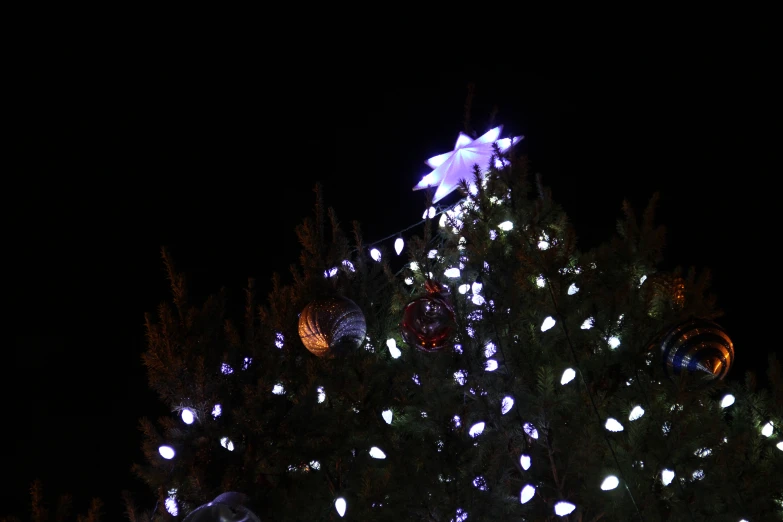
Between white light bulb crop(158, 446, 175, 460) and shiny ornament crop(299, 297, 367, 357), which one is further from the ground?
shiny ornament crop(299, 297, 367, 357)

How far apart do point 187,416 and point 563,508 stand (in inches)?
64.1

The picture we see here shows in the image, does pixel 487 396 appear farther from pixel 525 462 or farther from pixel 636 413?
pixel 636 413

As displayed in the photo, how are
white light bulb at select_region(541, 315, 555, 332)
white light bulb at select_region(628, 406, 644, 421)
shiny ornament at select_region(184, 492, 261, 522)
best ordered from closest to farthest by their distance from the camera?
shiny ornament at select_region(184, 492, 261, 522)
white light bulb at select_region(628, 406, 644, 421)
white light bulb at select_region(541, 315, 555, 332)

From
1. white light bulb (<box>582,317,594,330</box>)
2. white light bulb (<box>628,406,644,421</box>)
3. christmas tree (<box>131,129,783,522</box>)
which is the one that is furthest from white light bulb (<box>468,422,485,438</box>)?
white light bulb (<box>582,317,594,330</box>)

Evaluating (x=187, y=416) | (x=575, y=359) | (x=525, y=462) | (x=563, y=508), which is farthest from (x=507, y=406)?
(x=187, y=416)

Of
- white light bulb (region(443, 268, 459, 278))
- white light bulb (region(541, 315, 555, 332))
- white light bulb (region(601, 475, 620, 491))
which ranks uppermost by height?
white light bulb (region(443, 268, 459, 278))

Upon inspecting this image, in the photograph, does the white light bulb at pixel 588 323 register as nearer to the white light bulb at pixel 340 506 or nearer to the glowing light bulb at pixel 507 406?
the glowing light bulb at pixel 507 406

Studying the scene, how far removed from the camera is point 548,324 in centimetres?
289

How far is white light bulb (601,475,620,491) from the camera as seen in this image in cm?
Result: 242

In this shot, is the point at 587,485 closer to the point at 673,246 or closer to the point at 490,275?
the point at 490,275

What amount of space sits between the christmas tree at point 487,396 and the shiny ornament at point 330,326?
0.03 feet

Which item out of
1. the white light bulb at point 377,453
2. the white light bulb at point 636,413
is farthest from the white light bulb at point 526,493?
the white light bulb at point 377,453

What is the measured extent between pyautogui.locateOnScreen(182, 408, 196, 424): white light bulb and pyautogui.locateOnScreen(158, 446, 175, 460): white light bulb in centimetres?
13

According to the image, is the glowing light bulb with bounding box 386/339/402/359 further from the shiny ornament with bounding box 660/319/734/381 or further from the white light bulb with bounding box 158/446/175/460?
the shiny ornament with bounding box 660/319/734/381
